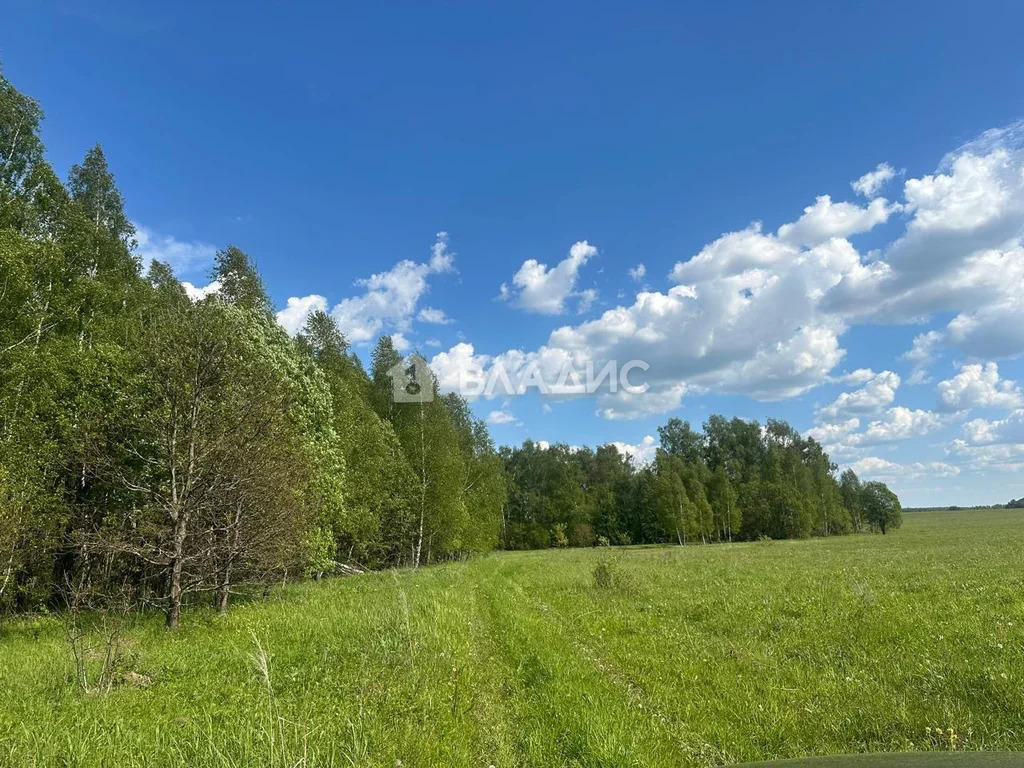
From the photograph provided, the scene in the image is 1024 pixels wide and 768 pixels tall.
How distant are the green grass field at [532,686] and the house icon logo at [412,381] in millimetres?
33272

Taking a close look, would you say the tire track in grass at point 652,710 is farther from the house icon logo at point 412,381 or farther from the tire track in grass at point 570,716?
the house icon logo at point 412,381

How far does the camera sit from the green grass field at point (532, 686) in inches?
243

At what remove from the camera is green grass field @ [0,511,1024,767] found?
6.17 metres

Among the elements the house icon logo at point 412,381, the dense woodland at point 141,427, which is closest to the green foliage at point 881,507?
the house icon logo at point 412,381

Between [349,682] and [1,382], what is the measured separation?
15.9 meters

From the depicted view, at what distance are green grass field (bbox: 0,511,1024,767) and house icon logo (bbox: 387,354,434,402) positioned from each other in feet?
109

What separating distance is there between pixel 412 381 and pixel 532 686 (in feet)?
146

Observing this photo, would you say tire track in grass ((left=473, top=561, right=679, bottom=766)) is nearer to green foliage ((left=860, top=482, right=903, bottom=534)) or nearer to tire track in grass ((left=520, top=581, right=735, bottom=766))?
tire track in grass ((left=520, top=581, right=735, bottom=766))

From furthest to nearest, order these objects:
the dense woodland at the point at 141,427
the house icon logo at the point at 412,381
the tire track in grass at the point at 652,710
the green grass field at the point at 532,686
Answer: the house icon logo at the point at 412,381, the dense woodland at the point at 141,427, the tire track in grass at the point at 652,710, the green grass field at the point at 532,686

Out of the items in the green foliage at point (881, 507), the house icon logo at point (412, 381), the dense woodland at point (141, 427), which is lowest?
the green foliage at point (881, 507)

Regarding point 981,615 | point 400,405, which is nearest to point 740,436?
point 400,405

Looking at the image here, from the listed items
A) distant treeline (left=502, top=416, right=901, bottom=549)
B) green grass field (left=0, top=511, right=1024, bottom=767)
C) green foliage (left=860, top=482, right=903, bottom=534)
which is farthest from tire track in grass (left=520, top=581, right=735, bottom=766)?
green foliage (left=860, top=482, right=903, bottom=534)

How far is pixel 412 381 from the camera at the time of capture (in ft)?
171

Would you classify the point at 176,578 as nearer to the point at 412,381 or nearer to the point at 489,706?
the point at 489,706
